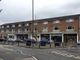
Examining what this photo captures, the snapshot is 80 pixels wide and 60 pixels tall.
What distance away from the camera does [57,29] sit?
81125 millimetres

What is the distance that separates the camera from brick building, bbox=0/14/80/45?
244ft

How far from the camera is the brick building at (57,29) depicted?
74.4 metres

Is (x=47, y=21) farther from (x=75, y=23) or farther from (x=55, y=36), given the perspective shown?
(x=75, y=23)

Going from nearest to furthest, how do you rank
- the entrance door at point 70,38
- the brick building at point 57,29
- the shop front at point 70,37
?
the shop front at point 70,37 → the entrance door at point 70,38 → the brick building at point 57,29

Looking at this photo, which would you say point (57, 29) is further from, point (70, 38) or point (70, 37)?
point (70, 38)

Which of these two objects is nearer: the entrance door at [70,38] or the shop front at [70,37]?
the shop front at [70,37]

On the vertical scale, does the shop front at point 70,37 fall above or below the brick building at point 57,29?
below

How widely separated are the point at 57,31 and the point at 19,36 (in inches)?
1037

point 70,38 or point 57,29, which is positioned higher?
point 57,29

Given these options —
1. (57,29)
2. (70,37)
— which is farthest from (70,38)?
(57,29)

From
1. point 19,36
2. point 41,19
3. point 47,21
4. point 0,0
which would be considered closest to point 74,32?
point 47,21

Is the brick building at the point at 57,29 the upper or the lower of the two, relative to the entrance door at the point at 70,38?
upper

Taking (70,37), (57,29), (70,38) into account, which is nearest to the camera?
(70,38)

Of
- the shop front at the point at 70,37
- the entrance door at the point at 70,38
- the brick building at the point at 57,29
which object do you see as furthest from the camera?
the brick building at the point at 57,29
